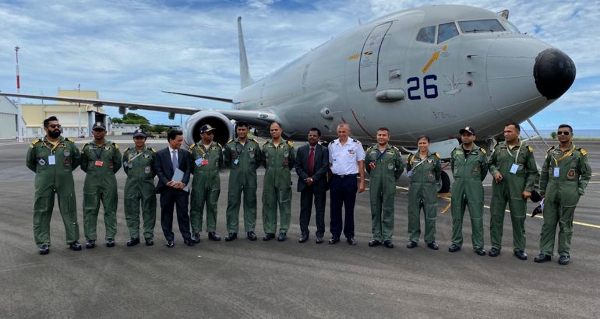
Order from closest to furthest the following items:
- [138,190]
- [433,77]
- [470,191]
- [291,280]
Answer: [291,280]
[470,191]
[138,190]
[433,77]

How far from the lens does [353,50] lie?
9023 millimetres

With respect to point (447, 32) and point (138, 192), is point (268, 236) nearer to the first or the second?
point (138, 192)

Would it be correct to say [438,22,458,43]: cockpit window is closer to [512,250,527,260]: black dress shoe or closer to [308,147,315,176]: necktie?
[308,147,315,176]: necktie

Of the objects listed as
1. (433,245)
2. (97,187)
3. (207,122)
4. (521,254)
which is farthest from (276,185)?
(207,122)

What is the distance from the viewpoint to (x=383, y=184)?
18.0 ft

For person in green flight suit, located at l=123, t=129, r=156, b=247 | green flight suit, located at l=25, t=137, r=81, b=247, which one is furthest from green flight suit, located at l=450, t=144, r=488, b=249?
green flight suit, located at l=25, t=137, r=81, b=247

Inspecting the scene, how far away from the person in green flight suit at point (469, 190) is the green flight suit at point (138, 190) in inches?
155

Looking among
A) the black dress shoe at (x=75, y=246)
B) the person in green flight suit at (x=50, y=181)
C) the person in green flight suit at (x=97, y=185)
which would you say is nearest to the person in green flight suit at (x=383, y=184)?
the person in green flight suit at (x=97, y=185)

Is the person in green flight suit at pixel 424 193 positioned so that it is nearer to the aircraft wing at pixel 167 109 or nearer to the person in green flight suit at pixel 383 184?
the person in green flight suit at pixel 383 184

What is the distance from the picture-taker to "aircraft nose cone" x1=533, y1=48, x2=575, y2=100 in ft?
19.3

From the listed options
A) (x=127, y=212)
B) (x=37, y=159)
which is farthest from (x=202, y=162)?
(x=37, y=159)

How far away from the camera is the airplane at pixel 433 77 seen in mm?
6203

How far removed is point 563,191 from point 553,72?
217 cm

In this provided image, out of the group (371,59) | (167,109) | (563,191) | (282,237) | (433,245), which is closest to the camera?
(563,191)
